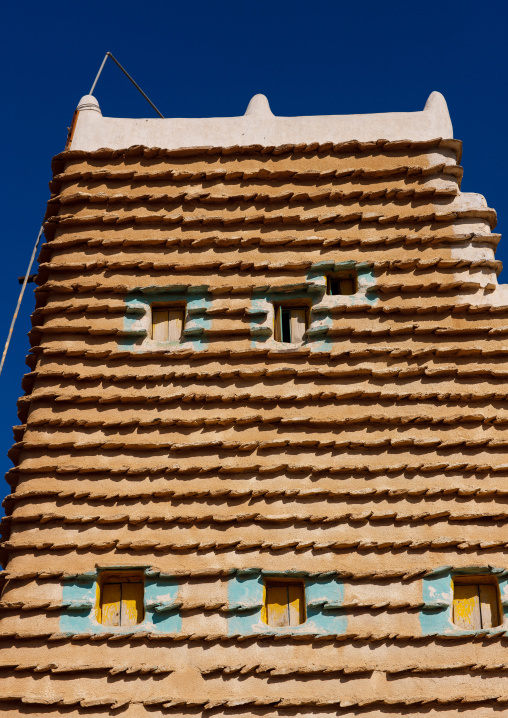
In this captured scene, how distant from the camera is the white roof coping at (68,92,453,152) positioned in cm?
1270

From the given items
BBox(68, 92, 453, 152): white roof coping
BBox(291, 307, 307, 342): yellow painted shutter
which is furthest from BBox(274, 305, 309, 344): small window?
BBox(68, 92, 453, 152): white roof coping

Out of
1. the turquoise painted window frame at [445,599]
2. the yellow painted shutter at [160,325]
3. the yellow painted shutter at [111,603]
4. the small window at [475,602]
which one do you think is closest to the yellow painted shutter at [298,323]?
the yellow painted shutter at [160,325]

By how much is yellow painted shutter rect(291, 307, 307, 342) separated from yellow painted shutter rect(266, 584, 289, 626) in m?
2.72

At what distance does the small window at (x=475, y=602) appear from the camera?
402 inches

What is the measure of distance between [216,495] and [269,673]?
1772mm

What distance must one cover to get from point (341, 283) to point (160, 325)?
78.7 inches

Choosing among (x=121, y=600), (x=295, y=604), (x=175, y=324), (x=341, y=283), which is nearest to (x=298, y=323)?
(x=341, y=283)

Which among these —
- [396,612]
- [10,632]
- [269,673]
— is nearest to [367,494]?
[396,612]

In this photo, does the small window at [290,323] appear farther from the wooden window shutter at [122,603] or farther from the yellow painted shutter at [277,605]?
the wooden window shutter at [122,603]

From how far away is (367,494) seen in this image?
34.8 feet

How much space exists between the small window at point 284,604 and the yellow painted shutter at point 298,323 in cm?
269

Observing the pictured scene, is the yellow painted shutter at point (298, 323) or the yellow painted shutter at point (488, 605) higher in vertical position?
the yellow painted shutter at point (298, 323)

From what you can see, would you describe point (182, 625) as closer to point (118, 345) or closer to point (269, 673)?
point (269, 673)

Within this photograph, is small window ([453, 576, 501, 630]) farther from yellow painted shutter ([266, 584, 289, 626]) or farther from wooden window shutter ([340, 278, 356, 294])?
wooden window shutter ([340, 278, 356, 294])
